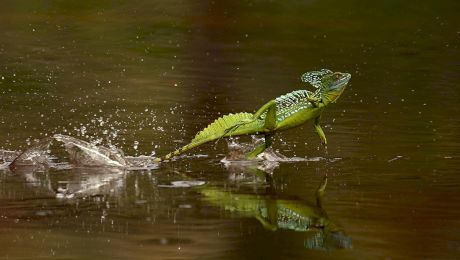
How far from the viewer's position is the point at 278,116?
10.4 m

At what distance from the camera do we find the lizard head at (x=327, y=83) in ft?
34.4

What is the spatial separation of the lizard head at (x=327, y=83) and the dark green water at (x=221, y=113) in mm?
581

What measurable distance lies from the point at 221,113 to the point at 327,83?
12.3ft

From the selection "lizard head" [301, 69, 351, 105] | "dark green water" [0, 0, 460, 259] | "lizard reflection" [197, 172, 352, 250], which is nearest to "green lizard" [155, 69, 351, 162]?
"lizard head" [301, 69, 351, 105]

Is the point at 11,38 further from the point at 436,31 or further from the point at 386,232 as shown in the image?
the point at 386,232

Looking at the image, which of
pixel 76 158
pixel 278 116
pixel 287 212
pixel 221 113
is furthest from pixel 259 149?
pixel 221 113

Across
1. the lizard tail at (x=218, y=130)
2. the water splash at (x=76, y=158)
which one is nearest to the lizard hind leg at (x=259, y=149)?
the lizard tail at (x=218, y=130)

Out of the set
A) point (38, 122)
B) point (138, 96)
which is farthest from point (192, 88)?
point (38, 122)

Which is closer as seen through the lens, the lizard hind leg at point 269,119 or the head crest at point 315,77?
the lizard hind leg at point 269,119

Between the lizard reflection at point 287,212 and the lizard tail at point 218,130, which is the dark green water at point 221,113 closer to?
the lizard reflection at point 287,212

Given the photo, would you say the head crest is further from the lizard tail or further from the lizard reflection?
the lizard reflection

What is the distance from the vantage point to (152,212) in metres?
8.54

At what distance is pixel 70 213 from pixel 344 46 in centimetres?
1358

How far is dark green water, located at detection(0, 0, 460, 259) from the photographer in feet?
25.8
